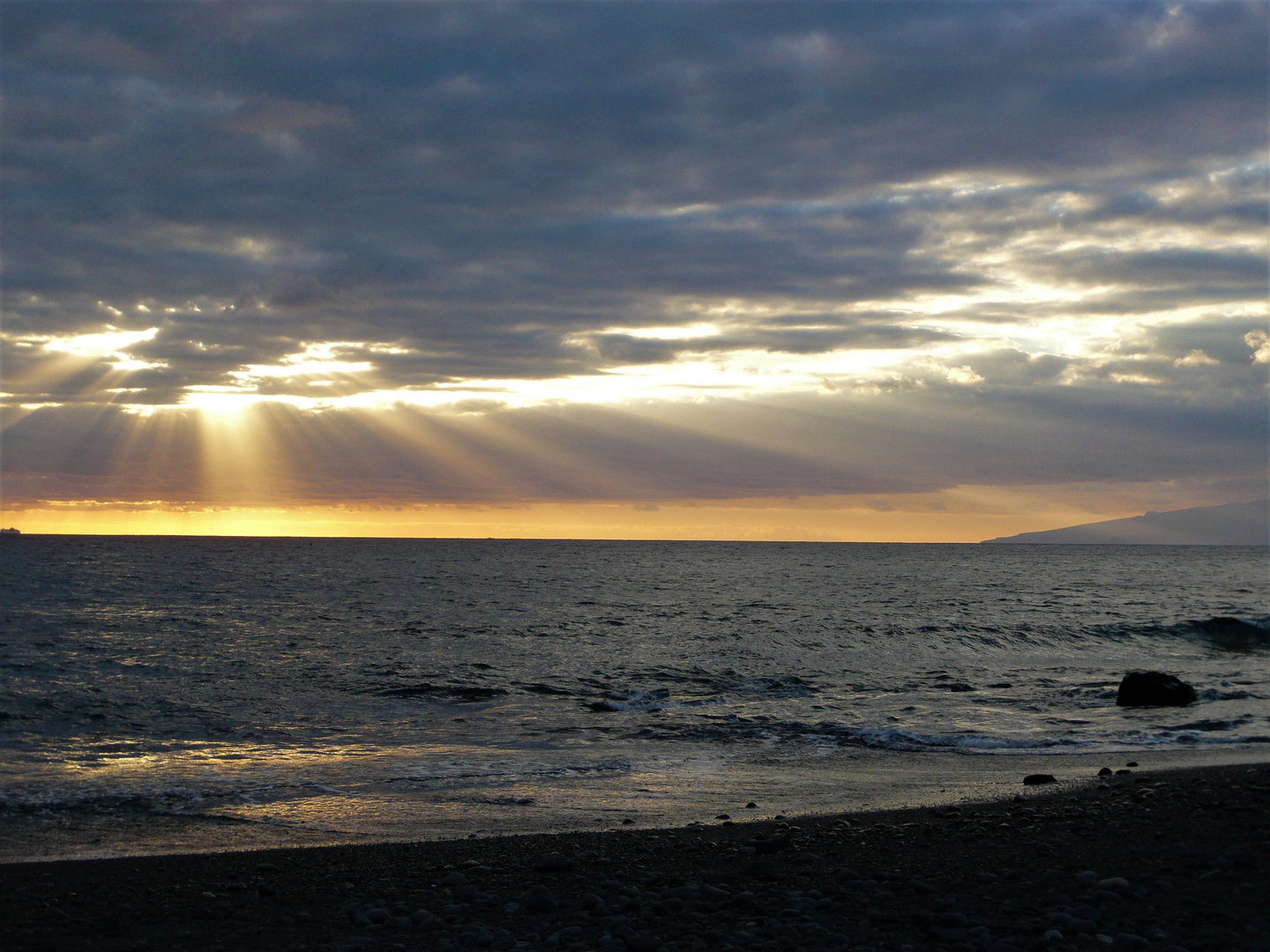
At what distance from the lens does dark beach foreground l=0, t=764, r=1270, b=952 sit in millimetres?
7723

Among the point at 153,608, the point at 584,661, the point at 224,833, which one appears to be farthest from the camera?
→ the point at 153,608

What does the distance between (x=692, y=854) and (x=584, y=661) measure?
72.8 ft

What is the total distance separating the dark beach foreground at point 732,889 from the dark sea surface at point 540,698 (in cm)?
224

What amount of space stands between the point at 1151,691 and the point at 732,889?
18399 mm

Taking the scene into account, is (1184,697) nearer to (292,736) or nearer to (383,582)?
(292,736)

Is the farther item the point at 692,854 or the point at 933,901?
the point at 692,854

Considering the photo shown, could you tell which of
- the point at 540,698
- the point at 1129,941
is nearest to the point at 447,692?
the point at 540,698

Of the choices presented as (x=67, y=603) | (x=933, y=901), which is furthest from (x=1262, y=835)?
(x=67, y=603)

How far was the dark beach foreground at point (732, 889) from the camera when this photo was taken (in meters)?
7.72

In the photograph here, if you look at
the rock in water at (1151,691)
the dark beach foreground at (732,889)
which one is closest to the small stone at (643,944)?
the dark beach foreground at (732,889)

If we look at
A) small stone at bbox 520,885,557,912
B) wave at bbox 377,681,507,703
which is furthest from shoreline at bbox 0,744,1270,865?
wave at bbox 377,681,507,703

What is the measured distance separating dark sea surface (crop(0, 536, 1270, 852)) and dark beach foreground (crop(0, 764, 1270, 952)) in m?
2.24

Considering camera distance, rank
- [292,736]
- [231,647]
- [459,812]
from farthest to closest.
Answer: [231,647] → [292,736] → [459,812]

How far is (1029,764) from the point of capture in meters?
16.5
